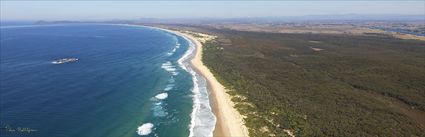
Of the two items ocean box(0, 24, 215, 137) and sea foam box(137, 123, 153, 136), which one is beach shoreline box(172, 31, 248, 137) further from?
sea foam box(137, 123, 153, 136)

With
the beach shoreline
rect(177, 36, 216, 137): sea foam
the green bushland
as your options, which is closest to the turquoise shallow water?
rect(177, 36, 216, 137): sea foam

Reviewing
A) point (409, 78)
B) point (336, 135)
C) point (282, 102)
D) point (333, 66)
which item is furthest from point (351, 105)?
point (333, 66)

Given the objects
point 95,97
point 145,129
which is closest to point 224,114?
point 145,129

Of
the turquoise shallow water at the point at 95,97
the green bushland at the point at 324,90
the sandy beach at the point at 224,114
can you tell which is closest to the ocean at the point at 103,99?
the turquoise shallow water at the point at 95,97

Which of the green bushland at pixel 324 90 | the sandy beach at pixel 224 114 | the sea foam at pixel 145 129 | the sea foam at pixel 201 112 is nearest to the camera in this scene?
the sea foam at pixel 145 129

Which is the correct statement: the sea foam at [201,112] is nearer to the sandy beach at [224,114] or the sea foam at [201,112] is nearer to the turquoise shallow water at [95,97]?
the sandy beach at [224,114]

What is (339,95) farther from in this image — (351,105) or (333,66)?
(333,66)
